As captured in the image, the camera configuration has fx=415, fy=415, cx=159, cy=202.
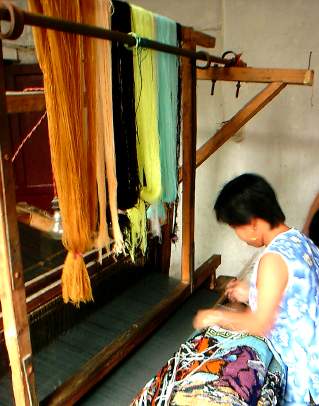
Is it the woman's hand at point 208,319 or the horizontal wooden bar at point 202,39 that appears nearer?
the woman's hand at point 208,319

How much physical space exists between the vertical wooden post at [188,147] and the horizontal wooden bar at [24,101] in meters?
0.90

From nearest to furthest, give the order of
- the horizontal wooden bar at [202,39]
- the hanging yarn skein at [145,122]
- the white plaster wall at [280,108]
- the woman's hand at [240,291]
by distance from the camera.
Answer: the hanging yarn skein at [145,122] → the woman's hand at [240,291] → the horizontal wooden bar at [202,39] → the white plaster wall at [280,108]

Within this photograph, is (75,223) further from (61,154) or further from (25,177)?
(25,177)

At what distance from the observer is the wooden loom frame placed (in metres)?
1.14

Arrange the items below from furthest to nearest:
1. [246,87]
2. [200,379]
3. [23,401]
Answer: [246,87] → [200,379] → [23,401]

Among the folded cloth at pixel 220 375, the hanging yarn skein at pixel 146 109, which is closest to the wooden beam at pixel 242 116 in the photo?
the hanging yarn skein at pixel 146 109

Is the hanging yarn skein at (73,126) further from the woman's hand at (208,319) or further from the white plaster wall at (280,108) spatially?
the white plaster wall at (280,108)

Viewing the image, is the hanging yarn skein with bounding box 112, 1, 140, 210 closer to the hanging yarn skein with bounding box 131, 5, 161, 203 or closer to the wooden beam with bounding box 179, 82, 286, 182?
the hanging yarn skein with bounding box 131, 5, 161, 203

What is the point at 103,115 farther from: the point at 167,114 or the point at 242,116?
the point at 242,116

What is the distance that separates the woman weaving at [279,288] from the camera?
139 centimetres

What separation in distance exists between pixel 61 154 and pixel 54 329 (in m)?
0.89

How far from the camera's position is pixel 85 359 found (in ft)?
5.74

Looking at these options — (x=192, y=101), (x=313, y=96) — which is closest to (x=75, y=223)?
(x=192, y=101)

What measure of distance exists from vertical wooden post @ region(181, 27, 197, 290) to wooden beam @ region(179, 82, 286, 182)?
7 cm
